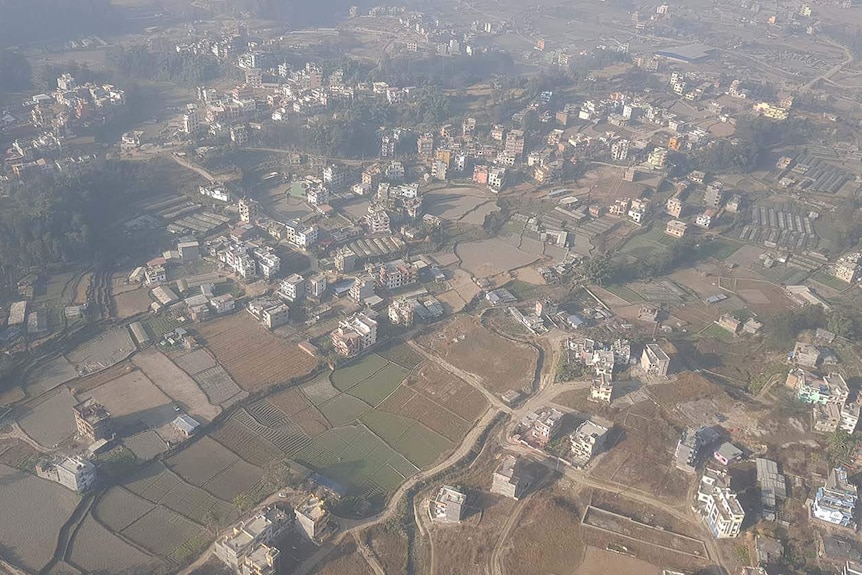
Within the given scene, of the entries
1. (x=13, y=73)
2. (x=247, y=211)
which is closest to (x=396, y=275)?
(x=247, y=211)

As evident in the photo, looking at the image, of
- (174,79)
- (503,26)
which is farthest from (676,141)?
(503,26)

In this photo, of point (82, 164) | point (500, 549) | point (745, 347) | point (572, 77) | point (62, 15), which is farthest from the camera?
point (62, 15)

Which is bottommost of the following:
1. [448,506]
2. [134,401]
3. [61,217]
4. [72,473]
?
[134,401]

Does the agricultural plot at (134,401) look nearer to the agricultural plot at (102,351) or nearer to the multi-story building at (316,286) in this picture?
the agricultural plot at (102,351)

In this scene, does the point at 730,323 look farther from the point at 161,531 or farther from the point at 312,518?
the point at 161,531

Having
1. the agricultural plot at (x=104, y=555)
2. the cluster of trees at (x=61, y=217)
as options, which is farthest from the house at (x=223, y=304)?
the agricultural plot at (x=104, y=555)

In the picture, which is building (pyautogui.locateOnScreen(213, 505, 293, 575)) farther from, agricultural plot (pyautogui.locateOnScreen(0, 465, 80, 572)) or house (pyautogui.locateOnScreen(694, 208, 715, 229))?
house (pyautogui.locateOnScreen(694, 208, 715, 229))

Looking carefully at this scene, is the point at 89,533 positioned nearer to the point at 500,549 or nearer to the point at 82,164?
the point at 500,549
